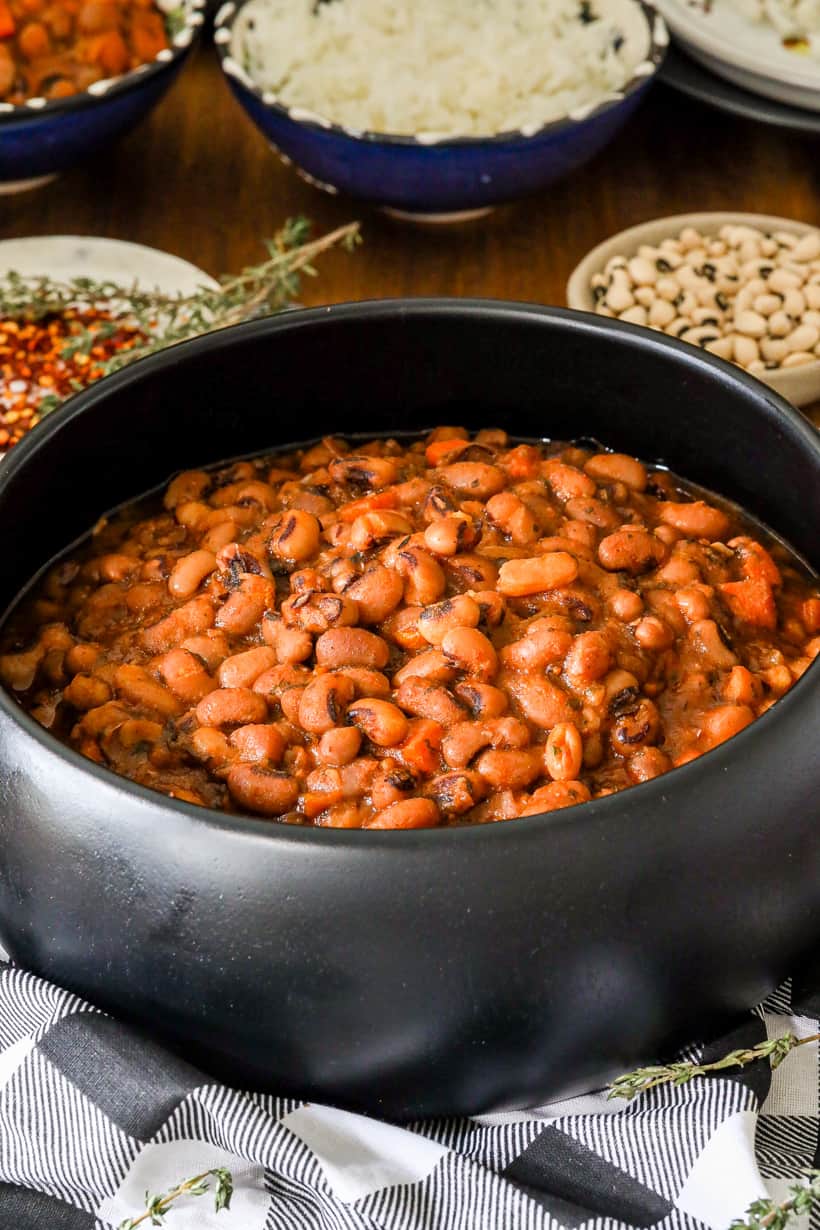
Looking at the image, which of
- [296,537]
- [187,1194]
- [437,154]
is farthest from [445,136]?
[187,1194]

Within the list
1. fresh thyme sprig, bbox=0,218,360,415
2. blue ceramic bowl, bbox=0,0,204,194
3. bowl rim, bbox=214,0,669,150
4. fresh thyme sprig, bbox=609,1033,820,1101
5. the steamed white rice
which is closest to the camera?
fresh thyme sprig, bbox=609,1033,820,1101

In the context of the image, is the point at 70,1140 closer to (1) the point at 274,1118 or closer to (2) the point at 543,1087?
(1) the point at 274,1118

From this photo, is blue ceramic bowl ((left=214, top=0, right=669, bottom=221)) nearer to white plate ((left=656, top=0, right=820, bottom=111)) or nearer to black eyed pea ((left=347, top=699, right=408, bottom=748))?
white plate ((left=656, top=0, right=820, bottom=111))

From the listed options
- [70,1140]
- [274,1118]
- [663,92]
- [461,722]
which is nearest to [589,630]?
[461,722]

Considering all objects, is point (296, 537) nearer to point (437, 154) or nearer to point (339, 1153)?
point (339, 1153)

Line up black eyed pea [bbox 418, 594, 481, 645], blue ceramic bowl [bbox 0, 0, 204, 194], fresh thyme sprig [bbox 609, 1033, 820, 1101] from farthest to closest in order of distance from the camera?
blue ceramic bowl [bbox 0, 0, 204, 194] → black eyed pea [bbox 418, 594, 481, 645] → fresh thyme sprig [bbox 609, 1033, 820, 1101]

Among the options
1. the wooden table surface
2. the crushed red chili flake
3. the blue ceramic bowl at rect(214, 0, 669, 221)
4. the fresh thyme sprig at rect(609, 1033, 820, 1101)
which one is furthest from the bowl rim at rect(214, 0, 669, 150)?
the fresh thyme sprig at rect(609, 1033, 820, 1101)
